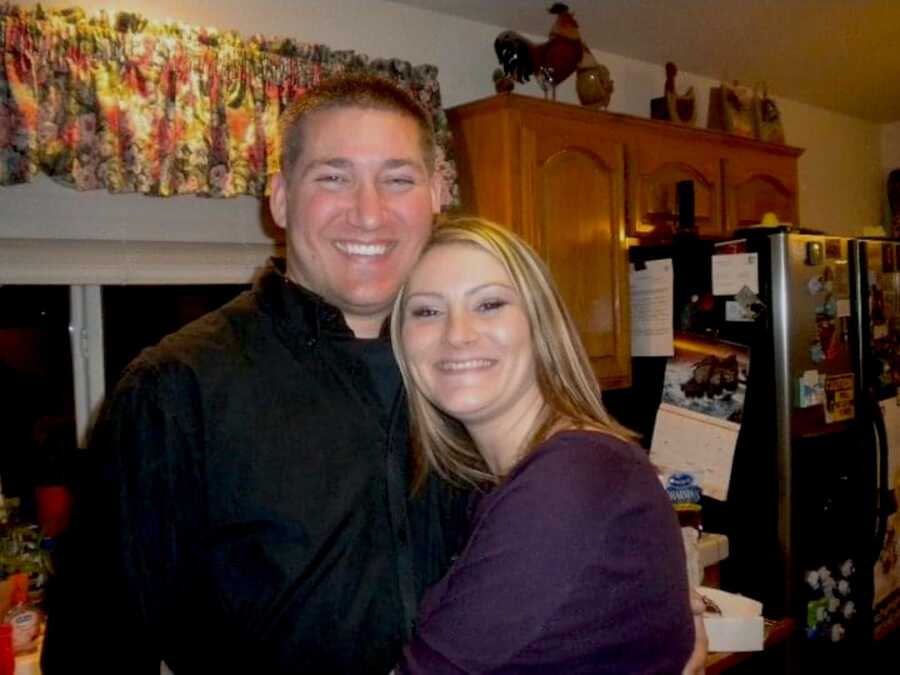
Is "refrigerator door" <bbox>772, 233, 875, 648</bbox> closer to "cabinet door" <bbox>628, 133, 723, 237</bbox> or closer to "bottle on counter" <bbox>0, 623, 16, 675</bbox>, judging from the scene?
"cabinet door" <bbox>628, 133, 723, 237</bbox>

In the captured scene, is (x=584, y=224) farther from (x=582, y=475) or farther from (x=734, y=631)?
(x=582, y=475)

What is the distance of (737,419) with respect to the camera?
242 centimetres

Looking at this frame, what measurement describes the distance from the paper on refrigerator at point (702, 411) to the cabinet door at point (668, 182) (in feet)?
1.46

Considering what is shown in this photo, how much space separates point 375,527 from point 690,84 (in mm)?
3092

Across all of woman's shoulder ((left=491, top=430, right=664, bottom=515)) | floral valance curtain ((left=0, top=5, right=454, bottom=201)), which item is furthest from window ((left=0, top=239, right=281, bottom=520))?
woman's shoulder ((left=491, top=430, right=664, bottom=515))

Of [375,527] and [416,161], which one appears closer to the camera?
[375,527]

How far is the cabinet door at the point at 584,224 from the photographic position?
2357 mm

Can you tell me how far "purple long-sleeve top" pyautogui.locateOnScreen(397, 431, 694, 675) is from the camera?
866 millimetres

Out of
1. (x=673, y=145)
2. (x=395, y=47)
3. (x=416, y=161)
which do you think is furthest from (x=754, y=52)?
(x=416, y=161)

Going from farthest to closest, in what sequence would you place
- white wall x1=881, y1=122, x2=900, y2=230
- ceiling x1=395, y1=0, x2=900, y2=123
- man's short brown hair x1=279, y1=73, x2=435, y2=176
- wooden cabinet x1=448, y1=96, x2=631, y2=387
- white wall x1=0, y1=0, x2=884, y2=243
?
1. white wall x1=881, y1=122, x2=900, y2=230
2. ceiling x1=395, y1=0, x2=900, y2=123
3. wooden cabinet x1=448, y1=96, x2=631, y2=387
4. white wall x1=0, y1=0, x2=884, y2=243
5. man's short brown hair x1=279, y1=73, x2=435, y2=176

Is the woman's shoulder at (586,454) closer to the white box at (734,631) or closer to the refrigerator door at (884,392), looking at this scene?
the white box at (734,631)

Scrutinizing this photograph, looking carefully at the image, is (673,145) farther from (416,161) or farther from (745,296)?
(416,161)

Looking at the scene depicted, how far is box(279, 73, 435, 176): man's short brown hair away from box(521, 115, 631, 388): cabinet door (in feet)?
3.48

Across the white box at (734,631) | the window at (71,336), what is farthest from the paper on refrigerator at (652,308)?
the window at (71,336)
